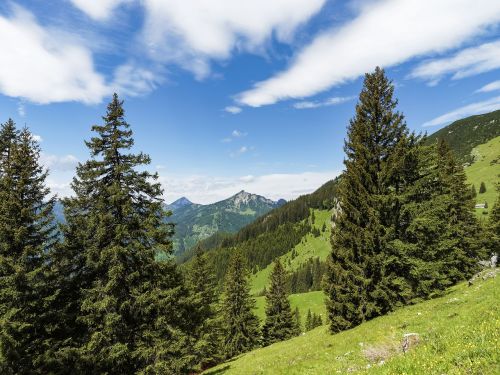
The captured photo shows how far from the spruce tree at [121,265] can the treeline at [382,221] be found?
39.6 feet

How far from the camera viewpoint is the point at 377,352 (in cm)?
1377

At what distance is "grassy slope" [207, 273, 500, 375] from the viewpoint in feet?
23.1

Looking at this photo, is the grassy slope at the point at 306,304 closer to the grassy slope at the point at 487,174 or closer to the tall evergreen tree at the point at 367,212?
the grassy slope at the point at 487,174

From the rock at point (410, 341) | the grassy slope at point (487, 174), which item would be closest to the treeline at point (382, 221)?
the rock at point (410, 341)

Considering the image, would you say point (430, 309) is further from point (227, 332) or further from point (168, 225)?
point (227, 332)

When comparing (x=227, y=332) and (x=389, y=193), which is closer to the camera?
(x=389, y=193)

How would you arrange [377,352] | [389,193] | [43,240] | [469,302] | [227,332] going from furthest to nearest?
[227,332] < [389,193] < [43,240] < [469,302] < [377,352]

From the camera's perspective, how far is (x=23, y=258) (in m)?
18.3

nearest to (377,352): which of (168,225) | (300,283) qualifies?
(168,225)

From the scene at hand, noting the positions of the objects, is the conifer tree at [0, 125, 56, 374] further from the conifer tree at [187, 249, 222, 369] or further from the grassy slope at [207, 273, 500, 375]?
the conifer tree at [187, 249, 222, 369]

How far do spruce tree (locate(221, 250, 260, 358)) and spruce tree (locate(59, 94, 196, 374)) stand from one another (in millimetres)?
30782

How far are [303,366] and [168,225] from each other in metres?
12.2

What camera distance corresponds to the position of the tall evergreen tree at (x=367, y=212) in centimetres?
2222

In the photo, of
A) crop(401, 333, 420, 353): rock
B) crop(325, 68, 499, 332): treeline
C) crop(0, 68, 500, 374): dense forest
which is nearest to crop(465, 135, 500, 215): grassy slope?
crop(325, 68, 499, 332): treeline
